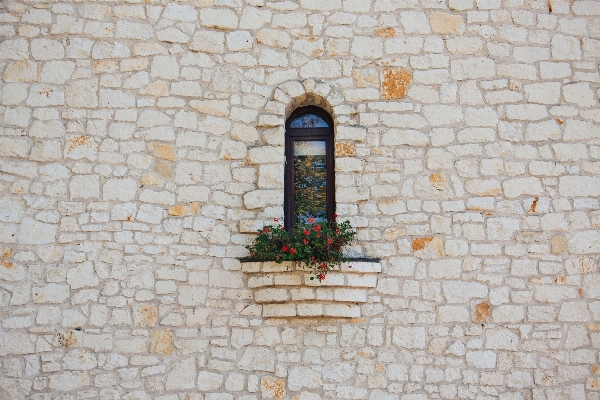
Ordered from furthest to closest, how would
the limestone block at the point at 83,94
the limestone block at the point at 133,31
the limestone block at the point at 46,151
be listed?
the limestone block at the point at 133,31
the limestone block at the point at 83,94
the limestone block at the point at 46,151

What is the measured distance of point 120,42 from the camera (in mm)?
5086

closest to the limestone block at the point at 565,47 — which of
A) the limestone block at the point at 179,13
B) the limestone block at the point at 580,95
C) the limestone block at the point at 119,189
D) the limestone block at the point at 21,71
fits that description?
the limestone block at the point at 580,95

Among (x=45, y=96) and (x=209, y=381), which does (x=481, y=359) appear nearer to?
(x=209, y=381)

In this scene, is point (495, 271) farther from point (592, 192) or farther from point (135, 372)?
point (135, 372)

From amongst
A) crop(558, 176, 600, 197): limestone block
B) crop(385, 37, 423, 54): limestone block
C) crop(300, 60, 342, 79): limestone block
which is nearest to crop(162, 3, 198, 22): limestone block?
crop(300, 60, 342, 79): limestone block

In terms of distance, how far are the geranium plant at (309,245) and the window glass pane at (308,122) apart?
3.22 ft

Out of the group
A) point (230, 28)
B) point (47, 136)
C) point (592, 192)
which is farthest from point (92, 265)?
point (592, 192)

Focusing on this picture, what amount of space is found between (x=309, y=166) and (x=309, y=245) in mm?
890

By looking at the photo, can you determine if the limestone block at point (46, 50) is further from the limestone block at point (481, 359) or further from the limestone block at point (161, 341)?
the limestone block at point (481, 359)

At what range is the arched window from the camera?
500 centimetres

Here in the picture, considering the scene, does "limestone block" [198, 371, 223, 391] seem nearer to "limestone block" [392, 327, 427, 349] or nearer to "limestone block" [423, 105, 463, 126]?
"limestone block" [392, 327, 427, 349]

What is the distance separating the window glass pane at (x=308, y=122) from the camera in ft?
17.0

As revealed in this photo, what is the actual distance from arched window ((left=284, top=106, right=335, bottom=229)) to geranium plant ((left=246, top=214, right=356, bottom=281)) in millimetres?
395

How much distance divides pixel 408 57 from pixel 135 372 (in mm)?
3427
